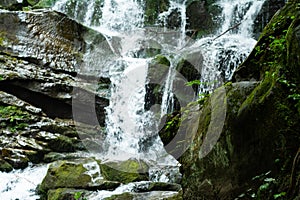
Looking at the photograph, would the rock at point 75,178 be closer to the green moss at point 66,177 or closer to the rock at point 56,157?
the green moss at point 66,177

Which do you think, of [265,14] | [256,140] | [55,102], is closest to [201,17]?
[265,14]

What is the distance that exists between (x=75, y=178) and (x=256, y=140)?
3.91 m

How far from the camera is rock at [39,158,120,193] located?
6.06 meters

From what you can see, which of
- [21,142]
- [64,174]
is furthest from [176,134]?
[21,142]

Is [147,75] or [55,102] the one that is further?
[147,75]

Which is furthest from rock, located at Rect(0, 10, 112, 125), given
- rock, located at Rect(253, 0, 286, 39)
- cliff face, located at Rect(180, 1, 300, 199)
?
cliff face, located at Rect(180, 1, 300, 199)

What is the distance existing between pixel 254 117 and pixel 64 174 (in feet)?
13.7

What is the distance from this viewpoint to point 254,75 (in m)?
4.36

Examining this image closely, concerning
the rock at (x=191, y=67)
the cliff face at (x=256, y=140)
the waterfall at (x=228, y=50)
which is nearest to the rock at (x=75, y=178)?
the cliff face at (x=256, y=140)

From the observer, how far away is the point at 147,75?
1023 centimetres

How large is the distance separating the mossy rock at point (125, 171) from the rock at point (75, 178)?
0.71ft

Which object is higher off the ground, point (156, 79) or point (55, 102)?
point (156, 79)

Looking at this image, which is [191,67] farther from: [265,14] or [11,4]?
[11,4]

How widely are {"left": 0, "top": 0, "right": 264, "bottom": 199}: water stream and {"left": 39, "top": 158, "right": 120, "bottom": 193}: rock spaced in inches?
23.0
